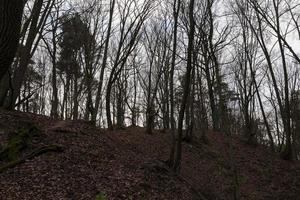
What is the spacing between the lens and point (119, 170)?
9570 mm

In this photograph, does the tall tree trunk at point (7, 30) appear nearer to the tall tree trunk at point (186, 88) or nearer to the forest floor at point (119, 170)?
the forest floor at point (119, 170)

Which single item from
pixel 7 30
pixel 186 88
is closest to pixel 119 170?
pixel 186 88

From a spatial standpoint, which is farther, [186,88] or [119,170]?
[186,88]

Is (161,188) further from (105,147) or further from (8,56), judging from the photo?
(8,56)

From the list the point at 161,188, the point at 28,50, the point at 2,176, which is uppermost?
the point at 28,50

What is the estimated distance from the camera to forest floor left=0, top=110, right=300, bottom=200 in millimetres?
7652

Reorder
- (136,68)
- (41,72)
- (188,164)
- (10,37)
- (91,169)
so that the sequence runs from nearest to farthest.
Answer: (10,37)
(91,169)
(188,164)
(136,68)
(41,72)

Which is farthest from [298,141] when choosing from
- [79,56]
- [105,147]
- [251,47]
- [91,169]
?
[91,169]

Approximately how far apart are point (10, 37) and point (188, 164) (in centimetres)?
1303

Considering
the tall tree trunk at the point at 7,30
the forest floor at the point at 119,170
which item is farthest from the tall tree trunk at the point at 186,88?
the tall tree trunk at the point at 7,30

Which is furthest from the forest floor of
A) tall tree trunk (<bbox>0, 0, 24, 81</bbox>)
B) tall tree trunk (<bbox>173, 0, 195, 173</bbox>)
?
tall tree trunk (<bbox>0, 0, 24, 81</bbox>)

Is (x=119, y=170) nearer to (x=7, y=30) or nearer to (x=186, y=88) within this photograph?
(x=186, y=88)

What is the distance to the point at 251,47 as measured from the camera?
23.1 meters

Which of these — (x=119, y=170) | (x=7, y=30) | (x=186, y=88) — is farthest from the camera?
(x=186, y=88)
